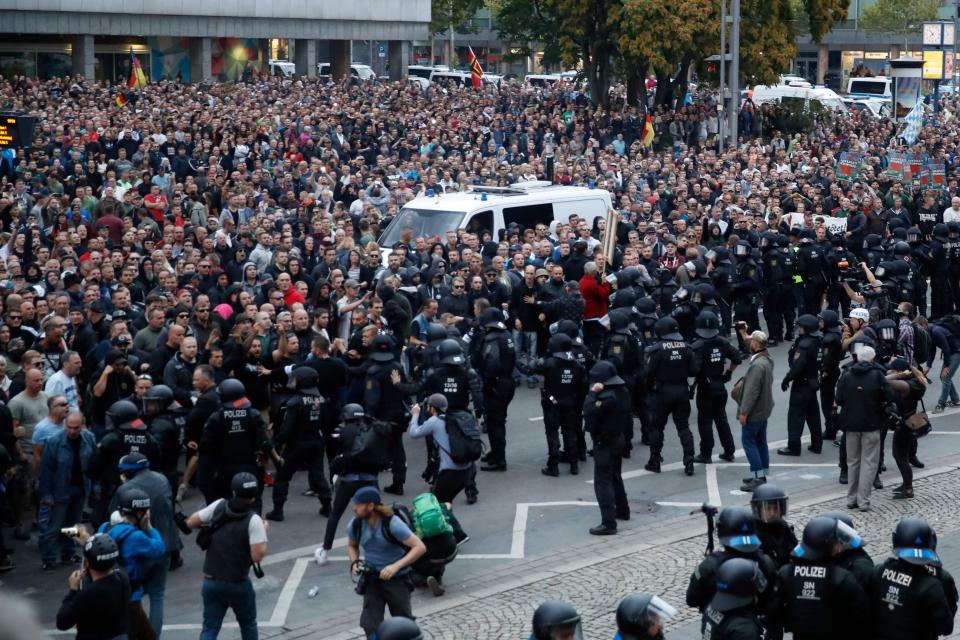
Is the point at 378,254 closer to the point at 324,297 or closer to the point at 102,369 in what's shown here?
the point at 324,297

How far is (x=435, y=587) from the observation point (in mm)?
10984

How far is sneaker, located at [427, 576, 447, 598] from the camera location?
35.7 ft

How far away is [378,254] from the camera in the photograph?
61.5 ft

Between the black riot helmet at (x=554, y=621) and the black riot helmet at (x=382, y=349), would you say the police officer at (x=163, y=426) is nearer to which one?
the black riot helmet at (x=382, y=349)

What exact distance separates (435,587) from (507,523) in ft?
6.68

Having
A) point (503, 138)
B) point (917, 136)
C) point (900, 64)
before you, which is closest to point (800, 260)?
point (503, 138)

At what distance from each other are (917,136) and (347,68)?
29549 mm

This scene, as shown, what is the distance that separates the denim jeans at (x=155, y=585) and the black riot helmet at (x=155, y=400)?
6.48 feet

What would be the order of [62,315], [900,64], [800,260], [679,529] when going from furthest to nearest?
[900,64], [800,260], [62,315], [679,529]

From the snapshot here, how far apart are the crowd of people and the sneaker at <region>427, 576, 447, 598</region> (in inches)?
0.7

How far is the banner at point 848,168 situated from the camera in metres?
29.7

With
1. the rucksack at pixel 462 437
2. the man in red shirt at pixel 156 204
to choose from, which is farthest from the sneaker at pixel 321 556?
the man in red shirt at pixel 156 204

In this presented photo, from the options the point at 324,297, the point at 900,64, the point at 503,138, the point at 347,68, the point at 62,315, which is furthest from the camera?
the point at 347,68

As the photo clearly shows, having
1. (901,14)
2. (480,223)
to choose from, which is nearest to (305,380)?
(480,223)
